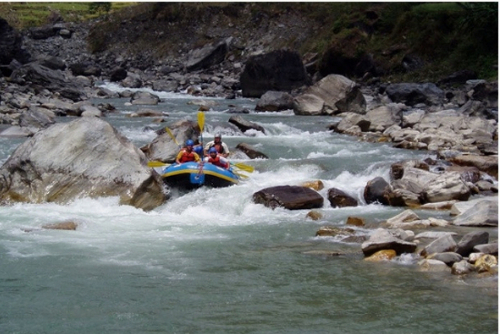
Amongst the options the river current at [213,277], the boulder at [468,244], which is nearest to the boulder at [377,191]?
the river current at [213,277]

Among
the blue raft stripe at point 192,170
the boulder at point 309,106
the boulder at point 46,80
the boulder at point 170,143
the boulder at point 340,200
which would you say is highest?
the blue raft stripe at point 192,170

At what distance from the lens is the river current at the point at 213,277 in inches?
A: 270

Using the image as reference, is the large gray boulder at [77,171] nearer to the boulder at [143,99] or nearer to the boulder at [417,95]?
the boulder at [143,99]

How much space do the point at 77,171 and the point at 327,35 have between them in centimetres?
3224

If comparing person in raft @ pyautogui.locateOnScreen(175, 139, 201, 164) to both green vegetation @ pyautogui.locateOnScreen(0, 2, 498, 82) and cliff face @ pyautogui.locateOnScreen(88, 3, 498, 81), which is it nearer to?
cliff face @ pyautogui.locateOnScreen(88, 3, 498, 81)

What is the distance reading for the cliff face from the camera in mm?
35125

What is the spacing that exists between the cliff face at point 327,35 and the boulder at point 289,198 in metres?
21.6

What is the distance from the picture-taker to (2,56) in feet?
113

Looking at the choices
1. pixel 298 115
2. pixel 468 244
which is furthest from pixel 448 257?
pixel 298 115

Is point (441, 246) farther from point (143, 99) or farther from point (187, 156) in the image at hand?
point (143, 99)

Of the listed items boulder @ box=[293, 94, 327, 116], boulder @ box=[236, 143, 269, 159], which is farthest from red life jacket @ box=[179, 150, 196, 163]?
boulder @ box=[293, 94, 327, 116]

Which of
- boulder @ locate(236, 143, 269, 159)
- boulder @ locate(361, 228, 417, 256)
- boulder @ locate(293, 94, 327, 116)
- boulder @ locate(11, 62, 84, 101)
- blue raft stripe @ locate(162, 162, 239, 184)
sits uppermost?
boulder @ locate(361, 228, 417, 256)

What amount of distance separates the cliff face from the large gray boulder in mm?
23237

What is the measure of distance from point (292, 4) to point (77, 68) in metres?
15.6
